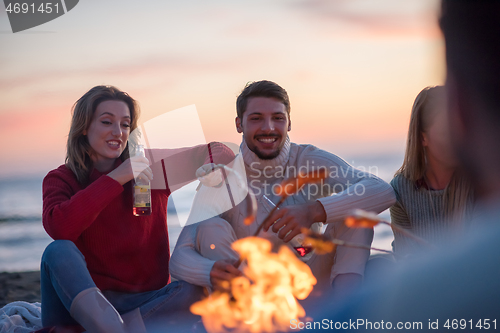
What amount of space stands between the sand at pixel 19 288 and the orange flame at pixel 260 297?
2204 millimetres

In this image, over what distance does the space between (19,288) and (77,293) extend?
2646mm

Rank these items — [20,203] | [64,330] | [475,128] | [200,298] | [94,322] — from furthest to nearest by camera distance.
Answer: [20,203], [200,298], [64,330], [94,322], [475,128]

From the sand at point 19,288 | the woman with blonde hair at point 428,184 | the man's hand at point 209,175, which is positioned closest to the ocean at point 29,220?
the man's hand at point 209,175

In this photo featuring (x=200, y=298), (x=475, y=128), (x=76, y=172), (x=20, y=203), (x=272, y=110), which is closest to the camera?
(x=475, y=128)

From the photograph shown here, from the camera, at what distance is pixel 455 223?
106 inches

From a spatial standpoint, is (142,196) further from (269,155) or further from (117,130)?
(269,155)

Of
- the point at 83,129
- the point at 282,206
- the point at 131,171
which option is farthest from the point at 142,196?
the point at 282,206

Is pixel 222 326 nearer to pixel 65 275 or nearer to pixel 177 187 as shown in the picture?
pixel 65 275

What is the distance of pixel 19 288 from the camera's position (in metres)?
4.54

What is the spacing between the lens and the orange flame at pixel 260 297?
232 cm

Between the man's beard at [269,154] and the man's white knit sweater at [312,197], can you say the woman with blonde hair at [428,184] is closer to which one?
the man's white knit sweater at [312,197]

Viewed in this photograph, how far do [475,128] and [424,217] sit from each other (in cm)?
225

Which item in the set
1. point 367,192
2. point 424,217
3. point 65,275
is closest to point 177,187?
point 65,275

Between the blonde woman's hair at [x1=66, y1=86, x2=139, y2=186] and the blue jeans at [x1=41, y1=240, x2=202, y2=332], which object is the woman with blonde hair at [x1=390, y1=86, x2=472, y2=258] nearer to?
the blue jeans at [x1=41, y1=240, x2=202, y2=332]
